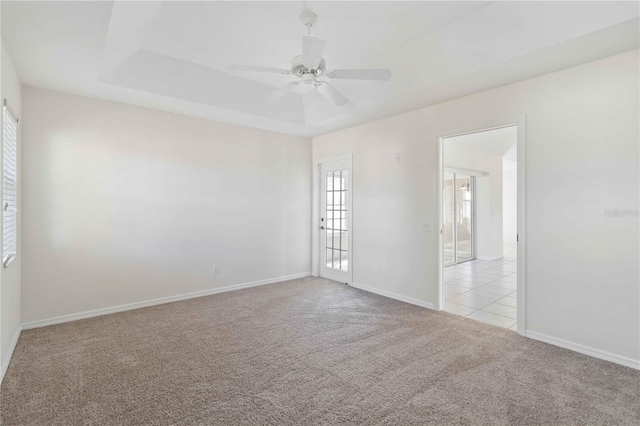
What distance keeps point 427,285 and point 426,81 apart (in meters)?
2.52

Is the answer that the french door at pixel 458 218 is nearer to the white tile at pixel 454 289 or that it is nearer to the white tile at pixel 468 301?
the white tile at pixel 454 289

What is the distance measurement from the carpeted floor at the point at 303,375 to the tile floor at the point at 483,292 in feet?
1.42

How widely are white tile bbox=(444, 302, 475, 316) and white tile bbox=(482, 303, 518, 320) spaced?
0.22 meters

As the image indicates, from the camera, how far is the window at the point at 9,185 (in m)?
2.67

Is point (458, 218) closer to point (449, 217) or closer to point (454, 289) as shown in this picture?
point (449, 217)

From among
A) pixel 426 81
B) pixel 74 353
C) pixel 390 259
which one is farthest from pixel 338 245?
pixel 74 353

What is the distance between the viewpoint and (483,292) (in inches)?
195

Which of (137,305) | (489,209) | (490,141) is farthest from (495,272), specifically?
(137,305)

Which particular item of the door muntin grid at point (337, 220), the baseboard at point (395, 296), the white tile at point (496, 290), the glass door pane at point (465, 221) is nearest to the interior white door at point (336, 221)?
the door muntin grid at point (337, 220)

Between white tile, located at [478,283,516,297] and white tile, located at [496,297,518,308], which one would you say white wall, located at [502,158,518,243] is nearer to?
white tile, located at [478,283,516,297]

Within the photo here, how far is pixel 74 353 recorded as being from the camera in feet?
9.50

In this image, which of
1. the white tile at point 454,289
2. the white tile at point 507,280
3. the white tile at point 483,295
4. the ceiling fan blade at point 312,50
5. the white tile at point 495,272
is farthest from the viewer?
the white tile at point 495,272

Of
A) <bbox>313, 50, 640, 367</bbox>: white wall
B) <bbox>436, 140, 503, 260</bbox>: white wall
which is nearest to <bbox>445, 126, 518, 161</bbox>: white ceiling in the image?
<bbox>436, 140, 503, 260</bbox>: white wall

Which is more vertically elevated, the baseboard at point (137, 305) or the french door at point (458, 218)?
the french door at point (458, 218)
